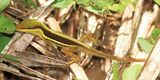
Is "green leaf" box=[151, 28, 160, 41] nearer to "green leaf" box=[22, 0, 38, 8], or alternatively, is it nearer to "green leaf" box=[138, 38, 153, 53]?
"green leaf" box=[138, 38, 153, 53]

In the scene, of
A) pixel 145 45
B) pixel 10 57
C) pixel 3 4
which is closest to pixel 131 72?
pixel 145 45

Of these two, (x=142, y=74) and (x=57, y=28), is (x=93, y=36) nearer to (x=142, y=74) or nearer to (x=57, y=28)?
(x=57, y=28)

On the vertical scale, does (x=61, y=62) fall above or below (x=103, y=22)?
below

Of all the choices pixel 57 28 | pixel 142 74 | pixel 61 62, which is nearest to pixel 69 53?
pixel 61 62

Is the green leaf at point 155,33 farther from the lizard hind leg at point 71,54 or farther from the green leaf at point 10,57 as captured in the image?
the green leaf at point 10,57

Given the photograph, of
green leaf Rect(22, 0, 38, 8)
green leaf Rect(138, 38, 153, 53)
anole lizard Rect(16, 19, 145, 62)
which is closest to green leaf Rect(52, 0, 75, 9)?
green leaf Rect(22, 0, 38, 8)

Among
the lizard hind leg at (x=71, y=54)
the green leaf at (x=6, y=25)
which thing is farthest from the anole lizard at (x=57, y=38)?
the green leaf at (x=6, y=25)
